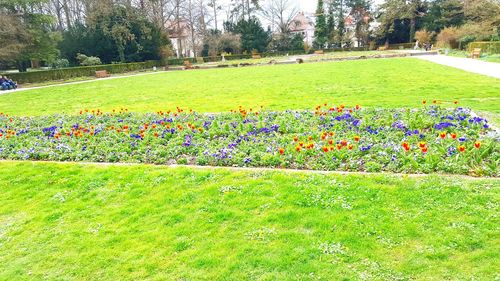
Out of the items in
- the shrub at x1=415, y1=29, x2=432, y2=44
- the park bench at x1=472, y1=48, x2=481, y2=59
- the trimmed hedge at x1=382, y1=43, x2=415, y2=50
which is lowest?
the park bench at x1=472, y1=48, x2=481, y2=59

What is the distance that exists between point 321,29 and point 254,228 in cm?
4978

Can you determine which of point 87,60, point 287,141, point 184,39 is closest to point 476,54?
point 287,141

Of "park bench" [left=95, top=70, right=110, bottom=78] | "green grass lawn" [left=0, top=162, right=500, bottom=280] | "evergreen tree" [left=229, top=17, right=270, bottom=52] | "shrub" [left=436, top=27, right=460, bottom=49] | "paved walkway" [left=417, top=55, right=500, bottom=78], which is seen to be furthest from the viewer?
"evergreen tree" [left=229, top=17, right=270, bottom=52]

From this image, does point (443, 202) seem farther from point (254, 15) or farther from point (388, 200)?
point (254, 15)

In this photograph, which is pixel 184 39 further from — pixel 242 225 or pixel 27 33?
pixel 242 225

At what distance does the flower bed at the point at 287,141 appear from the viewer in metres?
4.34

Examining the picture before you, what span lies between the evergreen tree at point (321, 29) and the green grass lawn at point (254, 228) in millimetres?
48491

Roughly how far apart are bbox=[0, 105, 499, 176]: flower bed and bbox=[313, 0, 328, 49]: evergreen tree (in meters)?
45.4

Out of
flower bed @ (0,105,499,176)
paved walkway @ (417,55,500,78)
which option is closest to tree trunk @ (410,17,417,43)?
paved walkway @ (417,55,500,78)

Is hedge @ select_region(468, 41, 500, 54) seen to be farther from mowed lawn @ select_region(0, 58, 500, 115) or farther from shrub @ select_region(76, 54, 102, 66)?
shrub @ select_region(76, 54, 102, 66)

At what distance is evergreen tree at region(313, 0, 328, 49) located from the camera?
49.3 m

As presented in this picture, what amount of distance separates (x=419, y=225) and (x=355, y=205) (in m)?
0.59

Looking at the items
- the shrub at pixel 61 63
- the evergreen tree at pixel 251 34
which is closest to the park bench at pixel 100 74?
the shrub at pixel 61 63

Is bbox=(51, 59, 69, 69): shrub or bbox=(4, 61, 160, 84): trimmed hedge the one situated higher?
bbox=(51, 59, 69, 69): shrub
